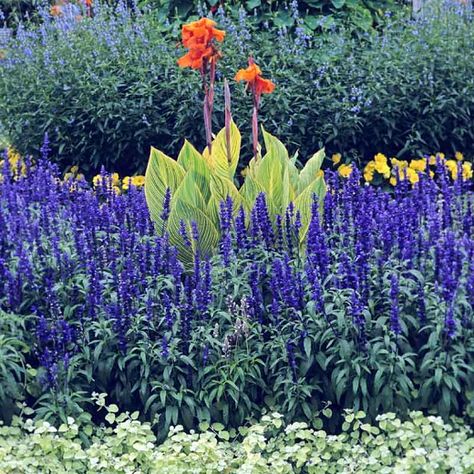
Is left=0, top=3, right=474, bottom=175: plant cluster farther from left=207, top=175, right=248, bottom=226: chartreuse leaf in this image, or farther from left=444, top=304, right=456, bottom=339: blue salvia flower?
left=444, top=304, right=456, bottom=339: blue salvia flower

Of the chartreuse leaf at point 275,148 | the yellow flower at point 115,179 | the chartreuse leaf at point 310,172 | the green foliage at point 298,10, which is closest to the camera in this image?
the chartreuse leaf at point 275,148

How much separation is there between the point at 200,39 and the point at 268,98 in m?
1.75

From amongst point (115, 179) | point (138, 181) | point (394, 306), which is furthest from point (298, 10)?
point (394, 306)

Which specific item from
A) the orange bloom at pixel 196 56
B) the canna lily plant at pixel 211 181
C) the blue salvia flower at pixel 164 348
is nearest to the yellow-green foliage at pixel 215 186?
the canna lily plant at pixel 211 181

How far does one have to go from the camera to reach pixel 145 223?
4914 millimetres

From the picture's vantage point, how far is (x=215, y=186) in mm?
5254

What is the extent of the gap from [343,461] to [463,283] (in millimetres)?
945

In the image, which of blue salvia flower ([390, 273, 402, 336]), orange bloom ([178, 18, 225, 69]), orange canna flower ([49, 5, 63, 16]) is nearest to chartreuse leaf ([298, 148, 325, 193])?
orange bloom ([178, 18, 225, 69])

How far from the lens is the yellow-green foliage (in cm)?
509

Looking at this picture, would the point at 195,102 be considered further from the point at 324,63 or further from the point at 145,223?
the point at 145,223

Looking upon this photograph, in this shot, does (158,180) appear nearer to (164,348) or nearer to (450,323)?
(164,348)

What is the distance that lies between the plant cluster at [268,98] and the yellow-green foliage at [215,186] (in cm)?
140

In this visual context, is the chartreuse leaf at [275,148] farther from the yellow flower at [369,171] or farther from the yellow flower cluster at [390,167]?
the yellow flower at [369,171]

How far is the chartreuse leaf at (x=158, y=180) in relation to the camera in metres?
5.41
